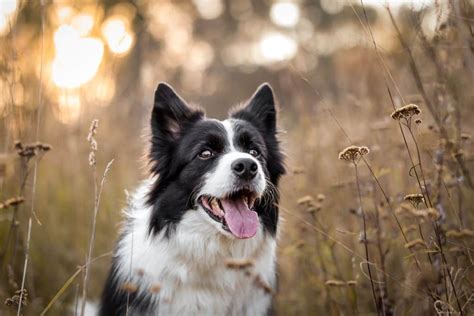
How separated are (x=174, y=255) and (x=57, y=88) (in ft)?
9.12

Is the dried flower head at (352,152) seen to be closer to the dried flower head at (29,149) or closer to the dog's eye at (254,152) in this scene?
the dog's eye at (254,152)

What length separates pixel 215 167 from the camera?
3.63m

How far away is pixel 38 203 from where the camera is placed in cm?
588

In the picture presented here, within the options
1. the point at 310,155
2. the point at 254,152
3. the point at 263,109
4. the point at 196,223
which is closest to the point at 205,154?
the point at 254,152

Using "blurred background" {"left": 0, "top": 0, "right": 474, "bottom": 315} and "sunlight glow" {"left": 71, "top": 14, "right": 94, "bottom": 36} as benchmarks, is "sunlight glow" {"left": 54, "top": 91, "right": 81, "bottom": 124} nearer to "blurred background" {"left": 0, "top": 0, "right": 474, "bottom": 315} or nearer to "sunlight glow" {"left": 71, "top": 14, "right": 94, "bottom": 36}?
"blurred background" {"left": 0, "top": 0, "right": 474, "bottom": 315}

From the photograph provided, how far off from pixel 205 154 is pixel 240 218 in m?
0.57

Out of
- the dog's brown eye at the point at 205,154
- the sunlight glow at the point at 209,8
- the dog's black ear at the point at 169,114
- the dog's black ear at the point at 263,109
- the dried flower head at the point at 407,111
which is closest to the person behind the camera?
the dried flower head at the point at 407,111

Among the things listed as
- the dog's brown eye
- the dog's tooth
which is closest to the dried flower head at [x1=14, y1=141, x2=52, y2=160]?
the dog's brown eye

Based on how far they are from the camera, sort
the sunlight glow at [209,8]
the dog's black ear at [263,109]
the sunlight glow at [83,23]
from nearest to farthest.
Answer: the dog's black ear at [263,109] < the sunlight glow at [83,23] < the sunlight glow at [209,8]

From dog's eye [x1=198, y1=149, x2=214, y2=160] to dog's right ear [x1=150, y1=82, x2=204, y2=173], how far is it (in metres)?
0.31

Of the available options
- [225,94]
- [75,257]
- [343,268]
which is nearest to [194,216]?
[343,268]

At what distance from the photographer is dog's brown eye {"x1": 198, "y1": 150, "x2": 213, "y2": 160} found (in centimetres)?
379

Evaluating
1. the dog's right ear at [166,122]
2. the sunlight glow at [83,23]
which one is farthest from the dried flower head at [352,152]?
the sunlight glow at [83,23]

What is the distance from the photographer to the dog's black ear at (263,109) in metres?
4.32
